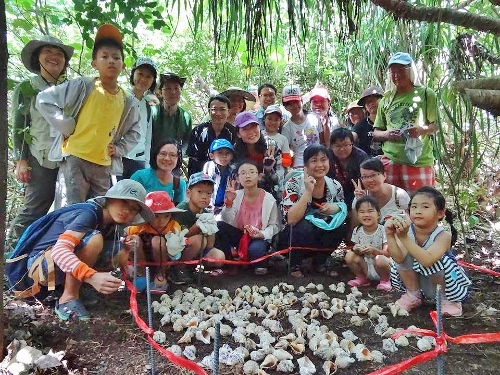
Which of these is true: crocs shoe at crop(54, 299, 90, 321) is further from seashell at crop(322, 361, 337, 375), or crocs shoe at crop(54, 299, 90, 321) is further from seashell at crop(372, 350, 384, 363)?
seashell at crop(372, 350, 384, 363)

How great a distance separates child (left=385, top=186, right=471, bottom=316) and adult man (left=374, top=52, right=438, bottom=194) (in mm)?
959

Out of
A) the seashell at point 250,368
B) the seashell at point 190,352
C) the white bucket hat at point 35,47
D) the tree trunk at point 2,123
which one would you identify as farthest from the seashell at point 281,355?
the white bucket hat at point 35,47

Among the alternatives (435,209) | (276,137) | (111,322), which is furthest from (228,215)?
(435,209)

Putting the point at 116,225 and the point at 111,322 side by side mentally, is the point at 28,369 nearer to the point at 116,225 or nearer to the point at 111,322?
the point at 111,322

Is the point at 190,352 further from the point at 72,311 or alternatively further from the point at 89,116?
the point at 89,116

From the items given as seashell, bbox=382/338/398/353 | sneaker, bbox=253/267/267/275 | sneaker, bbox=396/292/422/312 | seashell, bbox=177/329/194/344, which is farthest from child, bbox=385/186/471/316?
seashell, bbox=177/329/194/344

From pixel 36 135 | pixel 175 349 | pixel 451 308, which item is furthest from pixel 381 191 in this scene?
pixel 36 135

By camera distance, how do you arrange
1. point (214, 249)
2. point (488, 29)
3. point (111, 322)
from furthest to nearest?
1. point (214, 249)
2. point (111, 322)
3. point (488, 29)

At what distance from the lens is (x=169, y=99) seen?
407 cm

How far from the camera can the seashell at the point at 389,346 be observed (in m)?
2.34

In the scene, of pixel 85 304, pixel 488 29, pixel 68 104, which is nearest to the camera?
pixel 488 29

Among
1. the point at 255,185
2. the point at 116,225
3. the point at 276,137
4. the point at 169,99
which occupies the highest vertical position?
the point at 169,99

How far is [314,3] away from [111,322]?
7.20 feet

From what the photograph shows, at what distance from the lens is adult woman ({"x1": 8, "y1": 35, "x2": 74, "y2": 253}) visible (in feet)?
10.4
